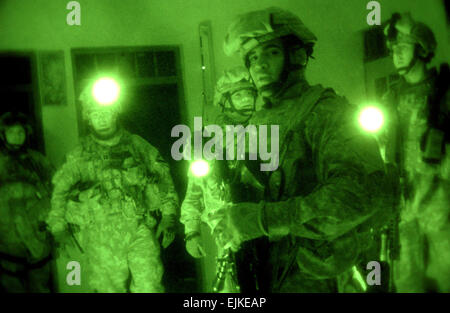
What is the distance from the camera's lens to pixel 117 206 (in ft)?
7.65

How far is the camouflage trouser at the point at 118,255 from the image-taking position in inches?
91.8

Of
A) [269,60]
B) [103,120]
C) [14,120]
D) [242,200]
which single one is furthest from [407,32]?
[14,120]

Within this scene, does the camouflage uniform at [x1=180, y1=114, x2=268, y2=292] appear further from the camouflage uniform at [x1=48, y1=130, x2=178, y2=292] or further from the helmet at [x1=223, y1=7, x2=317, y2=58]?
the camouflage uniform at [x1=48, y1=130, x2=178, y2=292]

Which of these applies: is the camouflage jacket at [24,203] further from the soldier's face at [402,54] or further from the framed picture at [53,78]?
the soldier's face at [402,54]

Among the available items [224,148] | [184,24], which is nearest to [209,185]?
[224,148]

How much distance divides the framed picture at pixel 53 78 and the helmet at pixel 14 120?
0.12 m

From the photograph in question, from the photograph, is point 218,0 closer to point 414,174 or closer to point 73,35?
point 73,35

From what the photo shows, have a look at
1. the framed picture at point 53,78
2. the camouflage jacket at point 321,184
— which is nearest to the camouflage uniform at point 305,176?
the camouflage jacket at point 321,184

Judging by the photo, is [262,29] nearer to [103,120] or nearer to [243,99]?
[243,99]

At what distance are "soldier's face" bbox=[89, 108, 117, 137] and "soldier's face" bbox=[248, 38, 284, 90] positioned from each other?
99cm

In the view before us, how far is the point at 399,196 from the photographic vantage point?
217 centimetres

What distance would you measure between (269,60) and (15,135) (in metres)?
1.40

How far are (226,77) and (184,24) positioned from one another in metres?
0.31
